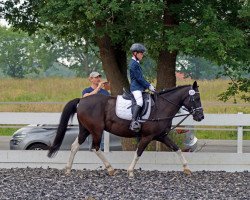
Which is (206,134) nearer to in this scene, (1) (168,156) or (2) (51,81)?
(1) (168,156)

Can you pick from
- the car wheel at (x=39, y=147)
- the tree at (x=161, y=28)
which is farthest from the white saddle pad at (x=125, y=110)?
the car wheel at (x=39, y=147)

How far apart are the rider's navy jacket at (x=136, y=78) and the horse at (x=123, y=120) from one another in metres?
0.55

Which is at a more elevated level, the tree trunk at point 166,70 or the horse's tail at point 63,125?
the tree trunk at point 166,70

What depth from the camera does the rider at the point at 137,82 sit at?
11.7m

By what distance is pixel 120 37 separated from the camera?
47.9 ft

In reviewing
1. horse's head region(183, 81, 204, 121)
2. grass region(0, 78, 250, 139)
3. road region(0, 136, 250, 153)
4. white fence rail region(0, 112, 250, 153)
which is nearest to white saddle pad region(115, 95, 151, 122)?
horse's head region(183, 81, 204, 121)

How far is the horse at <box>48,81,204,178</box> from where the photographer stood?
39.5 feet

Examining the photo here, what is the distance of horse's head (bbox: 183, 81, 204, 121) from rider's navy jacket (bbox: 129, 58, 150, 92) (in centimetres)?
91

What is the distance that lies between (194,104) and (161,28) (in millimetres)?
2755

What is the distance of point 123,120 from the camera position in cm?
1209

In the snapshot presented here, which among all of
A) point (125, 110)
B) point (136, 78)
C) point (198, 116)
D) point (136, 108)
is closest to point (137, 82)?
point (136, 78)

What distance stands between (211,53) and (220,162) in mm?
2299

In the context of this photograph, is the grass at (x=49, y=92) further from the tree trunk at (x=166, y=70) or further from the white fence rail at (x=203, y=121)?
the white fence rail at (x=203, y=121)

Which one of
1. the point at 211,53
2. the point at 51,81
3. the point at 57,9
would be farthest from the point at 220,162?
the point at 51,81
